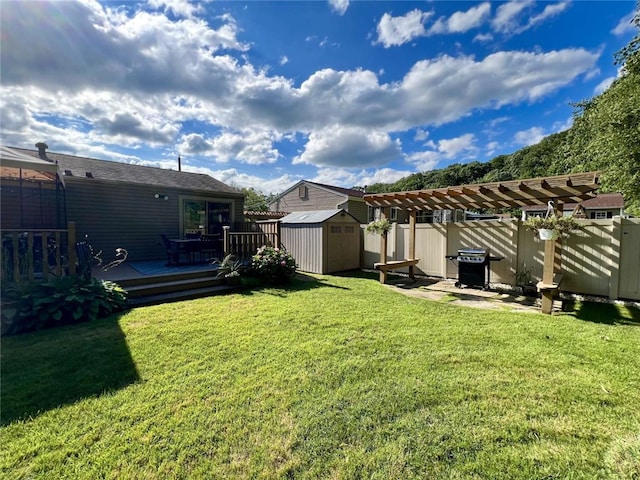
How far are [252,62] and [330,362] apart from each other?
9471 mm

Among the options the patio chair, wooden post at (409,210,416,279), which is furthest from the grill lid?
the patio chair

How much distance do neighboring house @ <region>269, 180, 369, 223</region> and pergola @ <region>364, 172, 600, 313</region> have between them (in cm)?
855

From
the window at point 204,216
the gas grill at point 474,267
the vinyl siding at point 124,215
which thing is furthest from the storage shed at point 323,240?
the vinyl siding at point 124,215

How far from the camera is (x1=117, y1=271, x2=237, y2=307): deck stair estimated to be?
17.6 feet

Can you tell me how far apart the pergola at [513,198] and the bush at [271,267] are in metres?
2.58

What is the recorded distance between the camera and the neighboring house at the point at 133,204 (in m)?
7.68

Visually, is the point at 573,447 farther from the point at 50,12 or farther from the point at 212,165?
the point at 212,165

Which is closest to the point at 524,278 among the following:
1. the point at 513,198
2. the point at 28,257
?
the point at 513,198

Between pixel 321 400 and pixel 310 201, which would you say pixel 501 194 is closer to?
pixel 321 400

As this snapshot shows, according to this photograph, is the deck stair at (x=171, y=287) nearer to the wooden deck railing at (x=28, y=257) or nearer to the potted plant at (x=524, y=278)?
the wooden deck railing at (x=28, y=257)

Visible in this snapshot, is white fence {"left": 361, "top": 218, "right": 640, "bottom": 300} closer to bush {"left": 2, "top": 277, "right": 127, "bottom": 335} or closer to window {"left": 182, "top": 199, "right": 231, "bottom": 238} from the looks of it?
window {"left": 182, "top": 199, "right": 231, "bottom": 238}

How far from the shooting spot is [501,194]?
602 cm

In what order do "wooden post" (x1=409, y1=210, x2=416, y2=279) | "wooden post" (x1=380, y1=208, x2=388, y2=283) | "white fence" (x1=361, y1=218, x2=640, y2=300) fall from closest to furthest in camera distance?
"white fence" (x1=361, y1=218, x2=640, y2=300), "wooden post" (x1=380, y1=208, x2=388, y2=283), "wooden post" (x1=409, y1=210, x2=416, y2=279)

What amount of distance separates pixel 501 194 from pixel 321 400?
19.8 feet
